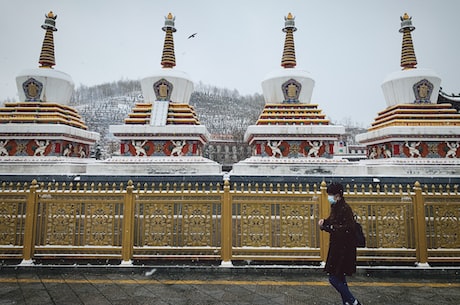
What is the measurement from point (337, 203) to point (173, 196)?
3240mm

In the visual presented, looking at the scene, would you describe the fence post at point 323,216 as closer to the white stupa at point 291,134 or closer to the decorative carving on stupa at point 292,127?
the white stupa at point 291,134

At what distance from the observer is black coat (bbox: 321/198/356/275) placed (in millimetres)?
3961

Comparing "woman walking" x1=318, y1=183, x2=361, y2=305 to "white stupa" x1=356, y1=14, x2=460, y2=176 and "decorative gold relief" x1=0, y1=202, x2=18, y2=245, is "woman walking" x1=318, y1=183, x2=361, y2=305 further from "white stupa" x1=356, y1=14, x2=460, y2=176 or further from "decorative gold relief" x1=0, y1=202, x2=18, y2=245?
"white stupa" x1=356, y1=14, x2=460, y2=176

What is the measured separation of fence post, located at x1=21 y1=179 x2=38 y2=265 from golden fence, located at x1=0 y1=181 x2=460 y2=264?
2cm

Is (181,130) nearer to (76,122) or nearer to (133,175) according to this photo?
(133,175)

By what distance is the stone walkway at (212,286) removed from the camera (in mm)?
4594

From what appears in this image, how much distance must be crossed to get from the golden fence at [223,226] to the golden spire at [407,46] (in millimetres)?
12243

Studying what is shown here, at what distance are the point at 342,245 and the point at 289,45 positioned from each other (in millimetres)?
14407

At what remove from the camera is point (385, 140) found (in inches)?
570

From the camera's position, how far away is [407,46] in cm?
1636

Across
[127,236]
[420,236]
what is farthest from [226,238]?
[420,236]

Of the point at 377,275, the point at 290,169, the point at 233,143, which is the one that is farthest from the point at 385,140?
the point at 233,143

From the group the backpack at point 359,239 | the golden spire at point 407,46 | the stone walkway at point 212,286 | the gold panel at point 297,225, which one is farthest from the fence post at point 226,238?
the golden spire at point 407,46

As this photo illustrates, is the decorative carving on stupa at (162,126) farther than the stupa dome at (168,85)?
No
